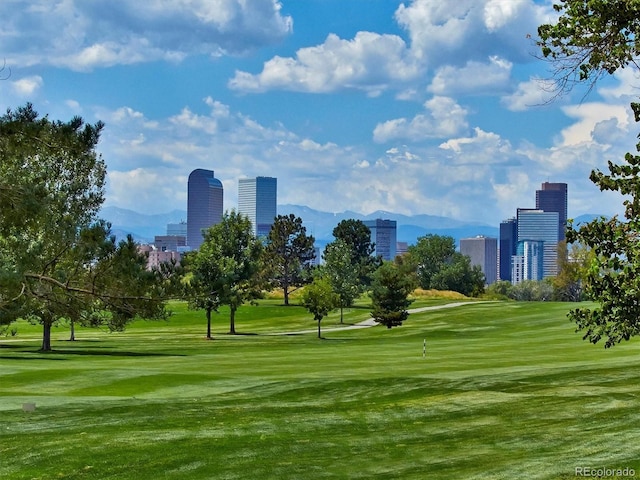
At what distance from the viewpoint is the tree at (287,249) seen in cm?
12312

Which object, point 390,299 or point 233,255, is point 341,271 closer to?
point 390,299

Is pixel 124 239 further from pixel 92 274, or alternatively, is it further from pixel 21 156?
pixel 21 156

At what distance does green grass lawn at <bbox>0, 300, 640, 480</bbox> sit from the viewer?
17109mm

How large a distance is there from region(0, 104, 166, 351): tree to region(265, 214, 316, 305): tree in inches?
3956

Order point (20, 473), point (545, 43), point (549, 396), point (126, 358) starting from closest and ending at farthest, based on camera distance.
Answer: point (545, 43) → point (20, 473) → point (549, 396) → point (126, 358)

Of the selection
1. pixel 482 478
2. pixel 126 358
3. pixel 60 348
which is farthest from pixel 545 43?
pixel 60 348

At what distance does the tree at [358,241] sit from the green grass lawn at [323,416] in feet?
337

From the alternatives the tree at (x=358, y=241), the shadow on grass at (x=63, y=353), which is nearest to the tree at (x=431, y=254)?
the tree at (x=358, y=241)

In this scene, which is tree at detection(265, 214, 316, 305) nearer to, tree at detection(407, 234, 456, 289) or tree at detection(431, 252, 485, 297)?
tree at detection(431, 252, 485, 297)

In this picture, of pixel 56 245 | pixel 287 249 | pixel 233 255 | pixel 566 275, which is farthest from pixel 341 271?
pixel 56 245

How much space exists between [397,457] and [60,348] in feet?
150

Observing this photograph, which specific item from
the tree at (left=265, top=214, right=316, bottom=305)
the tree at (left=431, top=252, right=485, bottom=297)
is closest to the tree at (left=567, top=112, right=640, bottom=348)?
the tree at (left=265, top=214, right=316, bottom=305)

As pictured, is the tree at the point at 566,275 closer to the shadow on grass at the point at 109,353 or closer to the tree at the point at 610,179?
the shadow on grass at the point at 109,353

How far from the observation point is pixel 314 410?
25172 millimetres
